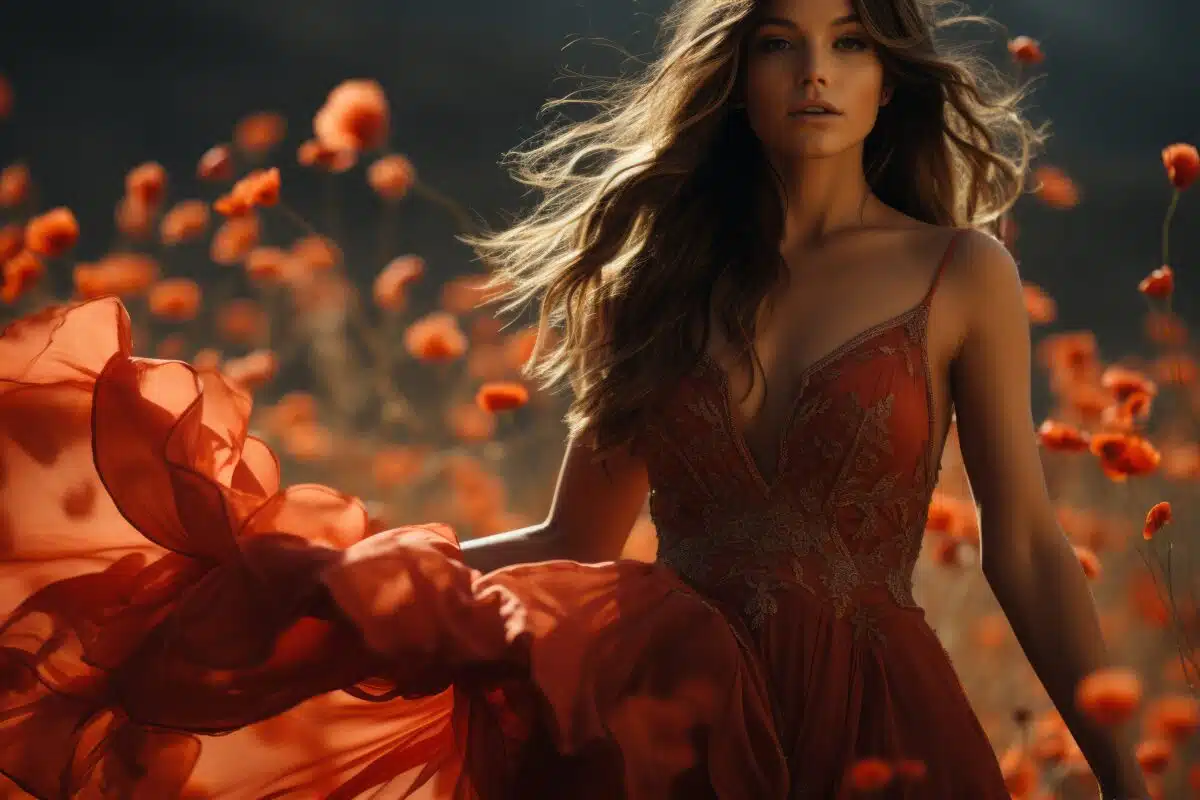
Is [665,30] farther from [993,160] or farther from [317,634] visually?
[317,634]

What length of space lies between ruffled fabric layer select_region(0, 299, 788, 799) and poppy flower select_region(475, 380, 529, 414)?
1.00 metres

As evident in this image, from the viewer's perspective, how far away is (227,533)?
1530mm

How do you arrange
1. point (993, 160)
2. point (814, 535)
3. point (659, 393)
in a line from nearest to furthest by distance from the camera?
point (814, 535), point (659, 393), point (993, 160)

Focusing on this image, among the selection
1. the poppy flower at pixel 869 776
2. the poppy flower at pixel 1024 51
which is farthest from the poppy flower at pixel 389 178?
the poppy flower at pixel 869 776

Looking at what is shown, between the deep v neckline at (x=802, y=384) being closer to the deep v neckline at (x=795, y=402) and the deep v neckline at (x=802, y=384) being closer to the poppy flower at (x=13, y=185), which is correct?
the deep v neckline at (x=795, y=402)

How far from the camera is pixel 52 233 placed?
2826 millimetres

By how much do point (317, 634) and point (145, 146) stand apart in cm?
504

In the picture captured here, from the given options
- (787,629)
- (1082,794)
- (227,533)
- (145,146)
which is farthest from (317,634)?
(145,146)

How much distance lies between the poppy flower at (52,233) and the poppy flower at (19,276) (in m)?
0.09

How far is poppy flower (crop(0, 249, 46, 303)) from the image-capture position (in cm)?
272

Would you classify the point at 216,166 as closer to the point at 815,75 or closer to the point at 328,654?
the point at 815,75

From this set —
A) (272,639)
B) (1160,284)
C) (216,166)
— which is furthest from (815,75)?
(216,166)

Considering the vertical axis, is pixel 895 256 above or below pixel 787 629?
above

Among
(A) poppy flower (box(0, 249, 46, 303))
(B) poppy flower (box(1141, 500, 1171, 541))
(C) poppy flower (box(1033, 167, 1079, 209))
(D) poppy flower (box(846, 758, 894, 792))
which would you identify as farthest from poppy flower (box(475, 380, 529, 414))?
(D) poppy flower (box(846, 758, 894, 792))
